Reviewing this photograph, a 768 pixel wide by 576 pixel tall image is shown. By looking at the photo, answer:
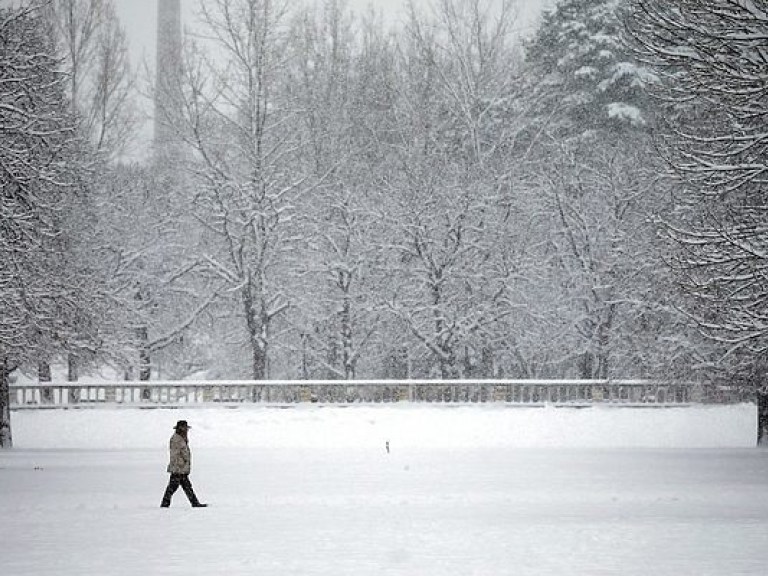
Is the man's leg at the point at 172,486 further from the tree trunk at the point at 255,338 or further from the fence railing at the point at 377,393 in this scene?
the tree trunk at the point at 255,338

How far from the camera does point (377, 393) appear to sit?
3675 centimetres

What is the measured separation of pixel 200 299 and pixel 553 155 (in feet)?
52.4

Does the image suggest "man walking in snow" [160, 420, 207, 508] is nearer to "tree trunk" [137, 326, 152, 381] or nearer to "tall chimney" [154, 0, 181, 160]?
"tree trunk" [137, 326, 152, 381]

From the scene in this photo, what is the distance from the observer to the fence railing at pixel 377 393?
117 ft

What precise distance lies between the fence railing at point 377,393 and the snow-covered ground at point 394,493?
3.37ft

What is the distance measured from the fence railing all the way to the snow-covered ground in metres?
1.03

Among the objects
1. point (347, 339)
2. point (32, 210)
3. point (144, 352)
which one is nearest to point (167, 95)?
point (144, 352)

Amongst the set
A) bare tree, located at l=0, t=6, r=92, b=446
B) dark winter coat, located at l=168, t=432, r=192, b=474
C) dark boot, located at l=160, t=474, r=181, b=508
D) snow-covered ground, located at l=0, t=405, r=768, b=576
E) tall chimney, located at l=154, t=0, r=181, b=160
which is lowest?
snow-covered ground, located at l=0, t=405, r=768, b=576

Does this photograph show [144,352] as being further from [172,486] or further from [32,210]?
[172,486]

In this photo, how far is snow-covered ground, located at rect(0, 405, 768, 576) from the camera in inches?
542

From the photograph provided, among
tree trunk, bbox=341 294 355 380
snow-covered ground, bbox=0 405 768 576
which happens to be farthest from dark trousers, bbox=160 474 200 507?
tree trunk, bbox=341 294 355 380

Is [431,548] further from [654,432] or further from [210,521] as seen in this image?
[654,432]

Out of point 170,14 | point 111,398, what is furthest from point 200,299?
point 170,14

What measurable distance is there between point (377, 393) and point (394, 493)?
1613 cm
